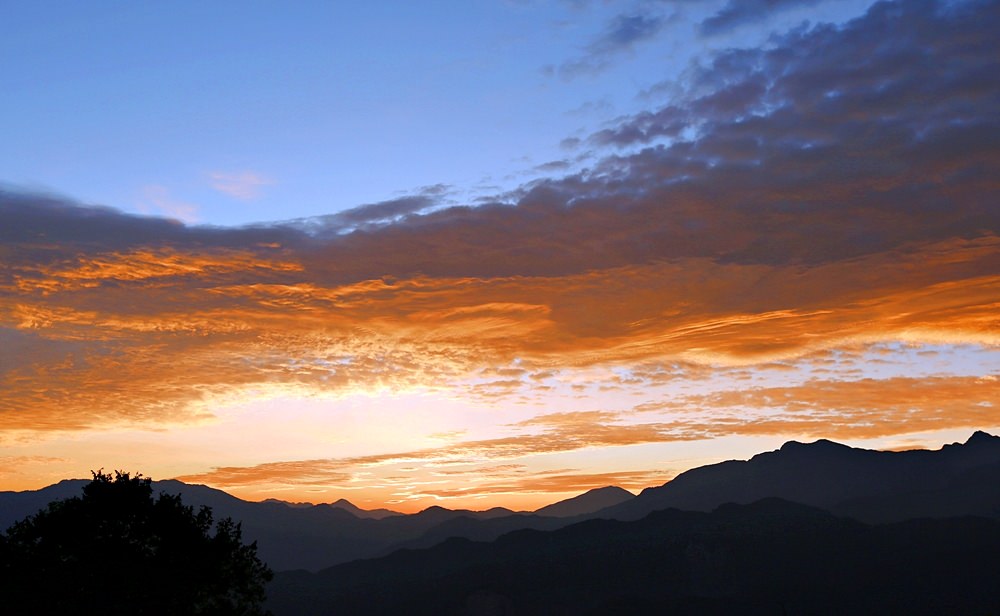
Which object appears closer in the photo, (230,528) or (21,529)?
(21,529)

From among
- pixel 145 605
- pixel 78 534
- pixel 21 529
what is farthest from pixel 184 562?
pixel 21 529

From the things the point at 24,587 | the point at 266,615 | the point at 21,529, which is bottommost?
the point at 266,615

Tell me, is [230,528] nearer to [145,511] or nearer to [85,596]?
[145,511]

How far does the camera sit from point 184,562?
167 feet

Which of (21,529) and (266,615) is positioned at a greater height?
(21,529)

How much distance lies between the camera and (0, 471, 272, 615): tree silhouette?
156 ft

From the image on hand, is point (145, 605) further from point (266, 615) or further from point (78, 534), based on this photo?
point (266, 615)

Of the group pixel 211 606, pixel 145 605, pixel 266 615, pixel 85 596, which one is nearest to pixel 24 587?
pixel 85 596

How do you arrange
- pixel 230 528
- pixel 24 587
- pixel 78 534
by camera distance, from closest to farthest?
pixel 24 587, pixel 78 534, pixel 230 528

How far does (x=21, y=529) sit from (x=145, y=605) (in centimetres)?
981

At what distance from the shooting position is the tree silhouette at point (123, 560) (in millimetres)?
47688

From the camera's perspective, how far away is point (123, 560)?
49.3 metres

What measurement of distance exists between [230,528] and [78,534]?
9.77m

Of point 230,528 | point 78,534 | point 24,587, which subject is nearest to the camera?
point 24,587
